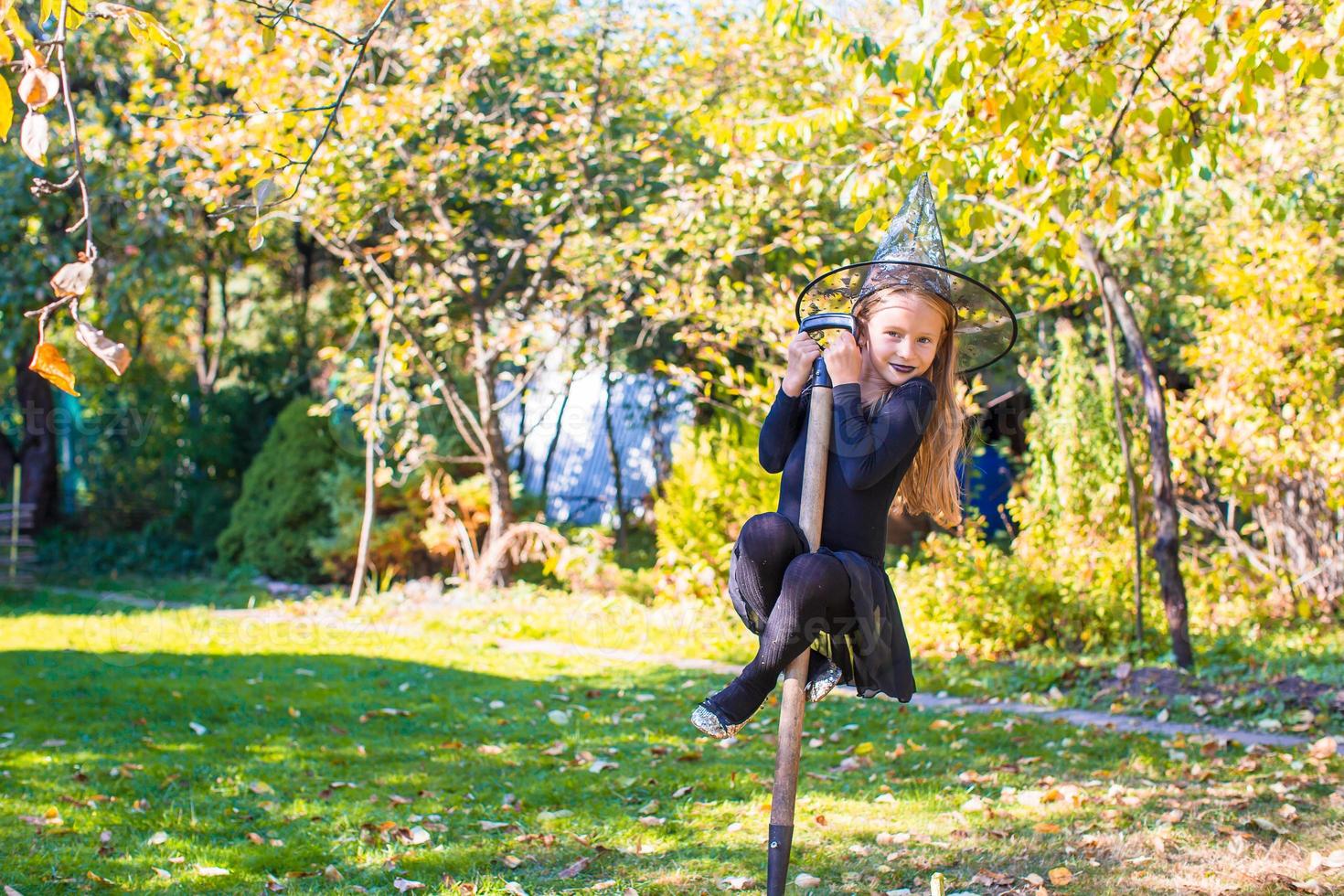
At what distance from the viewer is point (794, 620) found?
9.07ft

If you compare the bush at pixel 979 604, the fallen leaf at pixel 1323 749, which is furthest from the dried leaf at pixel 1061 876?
the bush at pixel 979 604

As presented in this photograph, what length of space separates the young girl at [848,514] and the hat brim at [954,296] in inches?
1.1

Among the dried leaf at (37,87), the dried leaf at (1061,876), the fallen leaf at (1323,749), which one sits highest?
the dried leaf at (37,87)

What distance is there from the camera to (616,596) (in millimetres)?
9930

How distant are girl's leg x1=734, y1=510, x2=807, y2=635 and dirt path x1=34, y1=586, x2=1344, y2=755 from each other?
16.5 inches

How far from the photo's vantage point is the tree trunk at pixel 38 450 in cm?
1370

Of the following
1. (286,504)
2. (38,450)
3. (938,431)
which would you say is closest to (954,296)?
(938,431)

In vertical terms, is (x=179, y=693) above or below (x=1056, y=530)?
below

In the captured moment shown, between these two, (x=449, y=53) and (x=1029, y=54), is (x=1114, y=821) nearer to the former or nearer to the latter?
(x=1029, y=54)

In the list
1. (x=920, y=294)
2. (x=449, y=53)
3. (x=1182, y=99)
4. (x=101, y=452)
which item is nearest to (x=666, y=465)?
(x=449, y=53)

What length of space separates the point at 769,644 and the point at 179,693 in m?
4.69

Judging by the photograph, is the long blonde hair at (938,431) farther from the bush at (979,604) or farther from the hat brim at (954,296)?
the bush at (979,604)

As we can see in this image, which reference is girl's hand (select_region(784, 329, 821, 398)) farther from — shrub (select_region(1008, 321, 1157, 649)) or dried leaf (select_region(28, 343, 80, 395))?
shrub (select_region(1008, 321, 1157, 649))

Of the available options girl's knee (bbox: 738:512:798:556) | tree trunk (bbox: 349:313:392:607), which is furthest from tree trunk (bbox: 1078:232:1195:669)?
tree trunk (bbox: 349:313:392:607)
